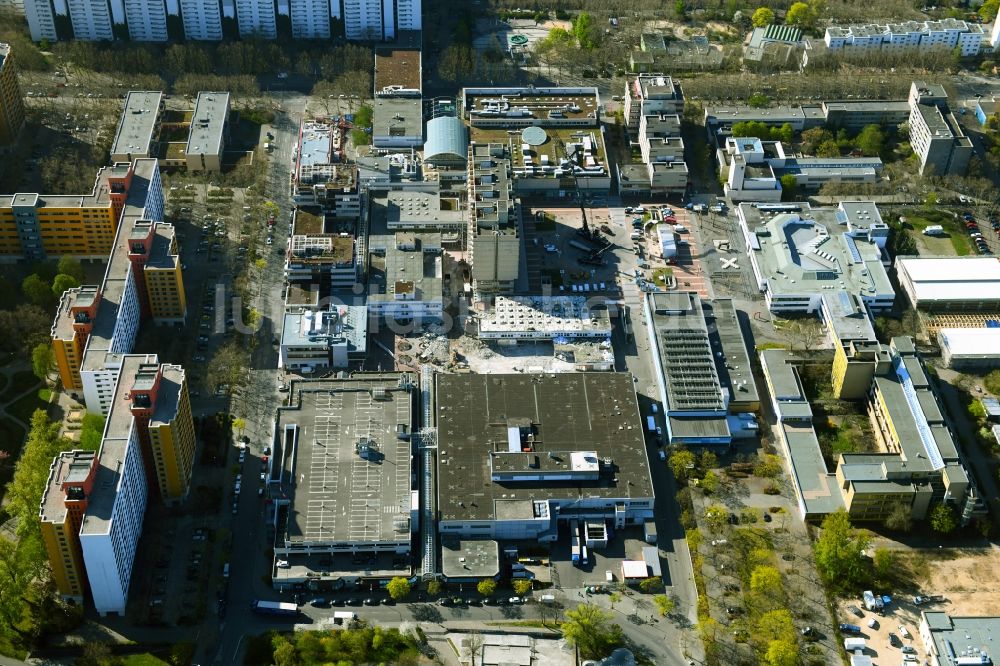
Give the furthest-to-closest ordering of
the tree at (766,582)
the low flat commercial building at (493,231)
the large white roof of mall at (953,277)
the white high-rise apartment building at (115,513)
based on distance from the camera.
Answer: the large white roof of mall at (953,277), the low flat commercial building at (493,231), the tree at (766,582), the white high-rise apartment building at (115,513)

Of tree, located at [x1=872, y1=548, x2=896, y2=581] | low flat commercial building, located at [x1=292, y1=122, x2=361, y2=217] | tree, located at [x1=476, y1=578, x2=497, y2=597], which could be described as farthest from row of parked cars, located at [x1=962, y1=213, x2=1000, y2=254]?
tree, located at [x1=476, y1=578, x2=497, y2=597]

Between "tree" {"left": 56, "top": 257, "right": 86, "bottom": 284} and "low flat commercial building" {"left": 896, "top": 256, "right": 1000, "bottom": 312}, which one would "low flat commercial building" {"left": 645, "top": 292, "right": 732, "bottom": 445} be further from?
"tree" {"left": 56, "top": 257, "right": 86, "bottom": 284}

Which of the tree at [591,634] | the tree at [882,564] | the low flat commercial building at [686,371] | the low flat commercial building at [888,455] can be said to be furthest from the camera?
the low flat commercial building at [686,371]

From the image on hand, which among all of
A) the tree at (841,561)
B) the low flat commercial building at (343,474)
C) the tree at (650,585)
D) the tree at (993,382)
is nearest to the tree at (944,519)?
the tree at (841,561)

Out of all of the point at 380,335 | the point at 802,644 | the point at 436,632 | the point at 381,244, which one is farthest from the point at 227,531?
the point at 802,644

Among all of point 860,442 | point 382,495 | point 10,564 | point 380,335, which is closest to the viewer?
point 10,564

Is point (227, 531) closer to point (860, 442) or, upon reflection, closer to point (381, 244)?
point (381, 244)

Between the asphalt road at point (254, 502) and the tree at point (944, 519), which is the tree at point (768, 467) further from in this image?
the asphalt road at point (254, 502)
